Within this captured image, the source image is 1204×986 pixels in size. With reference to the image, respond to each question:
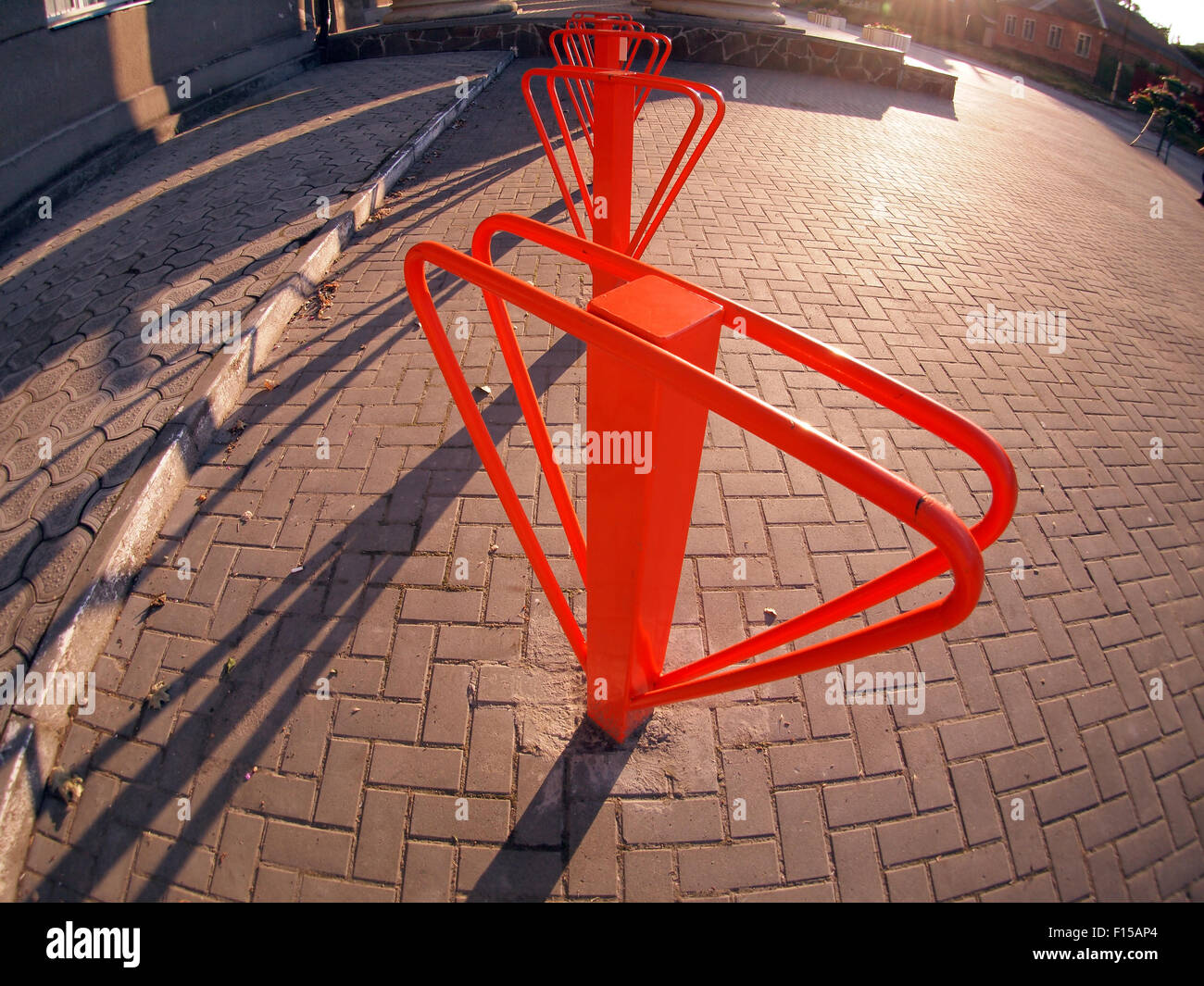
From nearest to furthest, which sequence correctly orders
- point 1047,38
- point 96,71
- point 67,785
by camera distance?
point 67,785 < point 96,71 < point 1047,38

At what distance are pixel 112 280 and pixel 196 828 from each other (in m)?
4.08

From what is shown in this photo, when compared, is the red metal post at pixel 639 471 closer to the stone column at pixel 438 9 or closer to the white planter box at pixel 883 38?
the stone column at pixel 438 9

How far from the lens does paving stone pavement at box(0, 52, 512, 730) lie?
2.84m

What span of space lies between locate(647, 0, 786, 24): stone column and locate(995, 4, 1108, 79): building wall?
136 feet

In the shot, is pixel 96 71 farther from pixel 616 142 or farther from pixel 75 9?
pixel 616 142

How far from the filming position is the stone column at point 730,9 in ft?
38.4

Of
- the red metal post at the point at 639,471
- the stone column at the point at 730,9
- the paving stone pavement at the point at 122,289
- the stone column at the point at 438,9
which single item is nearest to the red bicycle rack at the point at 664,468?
the red metal post at the point at 639,471

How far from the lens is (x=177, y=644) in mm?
2547

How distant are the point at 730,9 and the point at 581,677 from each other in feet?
43.9

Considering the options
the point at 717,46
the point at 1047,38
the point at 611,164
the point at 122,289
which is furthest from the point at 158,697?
the point at 1047,38

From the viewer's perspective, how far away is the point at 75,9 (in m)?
6.25

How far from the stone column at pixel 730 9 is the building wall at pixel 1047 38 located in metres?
41.6

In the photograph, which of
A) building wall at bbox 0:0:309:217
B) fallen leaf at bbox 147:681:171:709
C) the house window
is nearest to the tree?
building wall at bbox 0:0:309:217
